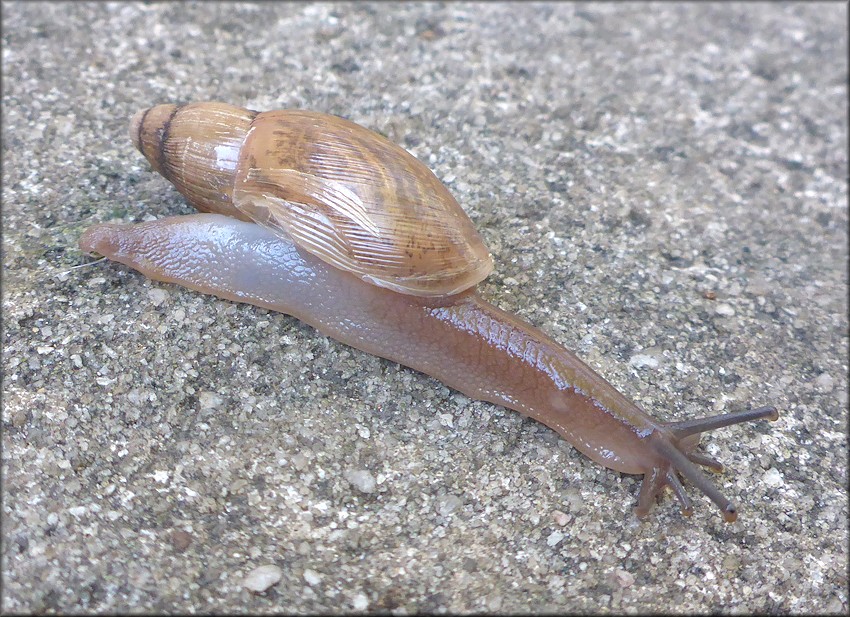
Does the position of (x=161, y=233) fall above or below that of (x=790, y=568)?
above

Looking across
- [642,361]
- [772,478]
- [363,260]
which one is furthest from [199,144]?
[772,478]

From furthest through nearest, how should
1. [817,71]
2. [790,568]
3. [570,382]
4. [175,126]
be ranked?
[817,71]
[175,126]
[570,382]
[790,568]

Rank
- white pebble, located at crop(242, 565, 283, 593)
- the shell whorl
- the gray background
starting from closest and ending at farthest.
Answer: white pebble, located at crop(242, 565, 283, 593), the gray background, the shell whorl

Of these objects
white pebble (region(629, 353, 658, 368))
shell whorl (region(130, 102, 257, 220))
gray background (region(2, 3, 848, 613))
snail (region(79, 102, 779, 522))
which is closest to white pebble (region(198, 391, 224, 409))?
gray background (region(2, 3, 848, 613))

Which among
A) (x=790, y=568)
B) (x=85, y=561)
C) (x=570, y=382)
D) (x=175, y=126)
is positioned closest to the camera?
(x=85, y=561)

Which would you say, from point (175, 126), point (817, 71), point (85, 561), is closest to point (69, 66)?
point (175, 126)

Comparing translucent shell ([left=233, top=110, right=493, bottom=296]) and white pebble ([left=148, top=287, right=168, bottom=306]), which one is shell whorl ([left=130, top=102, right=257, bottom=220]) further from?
white pebble ([left=148, top=287, right=168, bottom=306])

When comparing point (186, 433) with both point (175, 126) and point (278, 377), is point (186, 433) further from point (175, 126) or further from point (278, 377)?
point (175, 126)
